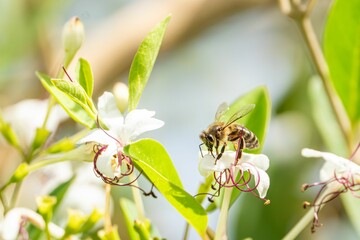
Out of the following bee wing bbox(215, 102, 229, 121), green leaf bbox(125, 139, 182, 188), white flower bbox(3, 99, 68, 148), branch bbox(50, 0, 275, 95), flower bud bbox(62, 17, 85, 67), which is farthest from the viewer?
branch bbox(50, 0, 275, 95)

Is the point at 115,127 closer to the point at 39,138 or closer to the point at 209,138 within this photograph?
the point at 209,138

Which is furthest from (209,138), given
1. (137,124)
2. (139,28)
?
(139,28)

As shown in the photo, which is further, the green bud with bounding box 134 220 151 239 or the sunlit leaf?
the sunlit leaf

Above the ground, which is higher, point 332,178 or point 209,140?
point 209,140

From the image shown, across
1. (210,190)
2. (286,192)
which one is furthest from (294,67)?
(210,190)

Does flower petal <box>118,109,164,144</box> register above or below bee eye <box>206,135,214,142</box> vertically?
above

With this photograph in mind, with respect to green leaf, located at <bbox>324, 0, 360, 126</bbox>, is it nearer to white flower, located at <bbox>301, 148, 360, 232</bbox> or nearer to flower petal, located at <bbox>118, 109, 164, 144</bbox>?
white flower, located at <bbox>301, 148, 360, 232</bbox>

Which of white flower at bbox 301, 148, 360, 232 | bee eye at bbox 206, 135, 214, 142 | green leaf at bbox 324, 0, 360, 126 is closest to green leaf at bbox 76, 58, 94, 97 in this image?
bee eye at bbox 206, 135, 214, 142

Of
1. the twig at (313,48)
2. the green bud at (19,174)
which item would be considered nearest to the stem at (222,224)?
the green bud at (19,174)
